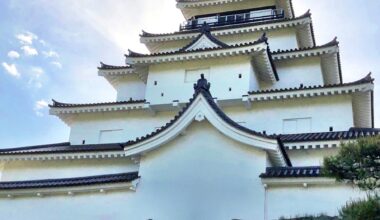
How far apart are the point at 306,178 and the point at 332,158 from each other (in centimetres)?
294

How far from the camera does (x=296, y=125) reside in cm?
2131

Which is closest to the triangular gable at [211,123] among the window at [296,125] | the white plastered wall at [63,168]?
the white plastered wall at [63,168]

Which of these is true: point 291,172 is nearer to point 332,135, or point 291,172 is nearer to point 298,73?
point 332,135

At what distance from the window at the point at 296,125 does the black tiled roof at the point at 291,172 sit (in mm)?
6374

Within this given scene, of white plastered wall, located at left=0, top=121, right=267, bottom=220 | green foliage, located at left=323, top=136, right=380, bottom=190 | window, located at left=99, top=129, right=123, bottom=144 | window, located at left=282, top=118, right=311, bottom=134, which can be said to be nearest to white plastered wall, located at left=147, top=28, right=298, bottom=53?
window, located at left=282, top=118, right=311, bottom=134

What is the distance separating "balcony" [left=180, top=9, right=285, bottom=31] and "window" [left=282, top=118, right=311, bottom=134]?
7.78m

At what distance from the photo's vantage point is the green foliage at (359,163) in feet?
35.7

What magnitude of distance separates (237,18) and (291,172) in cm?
1509

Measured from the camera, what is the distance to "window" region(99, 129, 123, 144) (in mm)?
23688

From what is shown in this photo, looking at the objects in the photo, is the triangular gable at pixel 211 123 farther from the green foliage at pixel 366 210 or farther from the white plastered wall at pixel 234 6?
the white plastered wall at pixel 234 6

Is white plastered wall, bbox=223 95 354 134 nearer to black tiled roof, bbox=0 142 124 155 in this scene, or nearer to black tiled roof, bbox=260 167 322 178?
black tiled roof, bbox=0 142 124 155

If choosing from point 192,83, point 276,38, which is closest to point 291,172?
point 192,83

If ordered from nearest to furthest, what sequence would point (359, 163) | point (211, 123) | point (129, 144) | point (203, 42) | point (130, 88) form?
point (359, 163)
point (211, 123)
point (129, 144)
point (203, 42)
point (130, 88)

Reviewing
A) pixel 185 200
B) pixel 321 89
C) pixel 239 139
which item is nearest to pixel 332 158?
pixel 239 139
